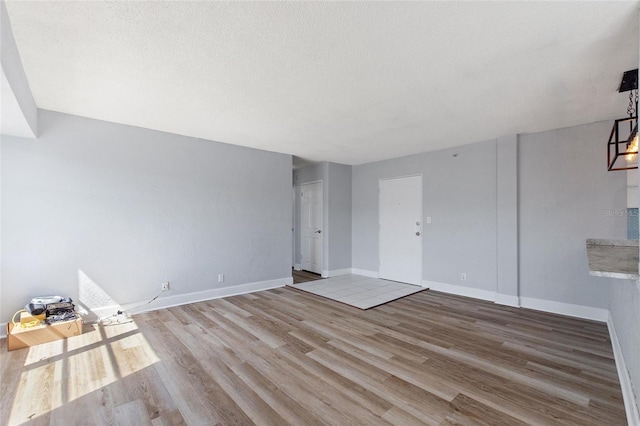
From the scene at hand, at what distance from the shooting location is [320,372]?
2369 mm

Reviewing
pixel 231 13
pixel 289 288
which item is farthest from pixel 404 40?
pixel 289 288

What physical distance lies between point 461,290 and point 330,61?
4250mm

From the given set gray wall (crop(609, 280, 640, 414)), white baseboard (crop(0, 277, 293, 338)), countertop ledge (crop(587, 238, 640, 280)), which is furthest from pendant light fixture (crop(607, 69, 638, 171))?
white baseboard (crop(0, 277, 293, 338))

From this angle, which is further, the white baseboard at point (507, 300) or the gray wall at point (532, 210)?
the white baseboard at point (507, 300)

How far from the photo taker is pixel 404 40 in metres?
1.94

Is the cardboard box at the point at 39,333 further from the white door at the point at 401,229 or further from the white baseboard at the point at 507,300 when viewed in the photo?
the white baseboard at the point at 507,300

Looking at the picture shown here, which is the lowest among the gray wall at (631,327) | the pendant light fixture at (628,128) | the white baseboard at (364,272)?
the white baseboard at (364,272)

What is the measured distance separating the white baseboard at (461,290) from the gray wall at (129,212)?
2849 mm

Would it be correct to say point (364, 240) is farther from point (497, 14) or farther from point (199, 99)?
point (497, 14)

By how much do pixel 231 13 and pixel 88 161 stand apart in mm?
3004

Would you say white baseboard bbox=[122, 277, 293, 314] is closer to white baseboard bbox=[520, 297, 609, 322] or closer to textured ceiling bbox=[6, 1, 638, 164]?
textured ceiling bbox=[6, 1, 638, 164]

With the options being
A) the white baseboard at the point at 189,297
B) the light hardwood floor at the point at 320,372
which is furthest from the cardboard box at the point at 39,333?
the white baseboard at the point at 189,297

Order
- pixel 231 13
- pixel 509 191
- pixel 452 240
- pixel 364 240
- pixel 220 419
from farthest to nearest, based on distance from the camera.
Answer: pixel 364 240 → pixel 452 240 → pixel 509 191 → pixel 220 419 → pixel 231 13

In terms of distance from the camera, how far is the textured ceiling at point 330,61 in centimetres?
170
